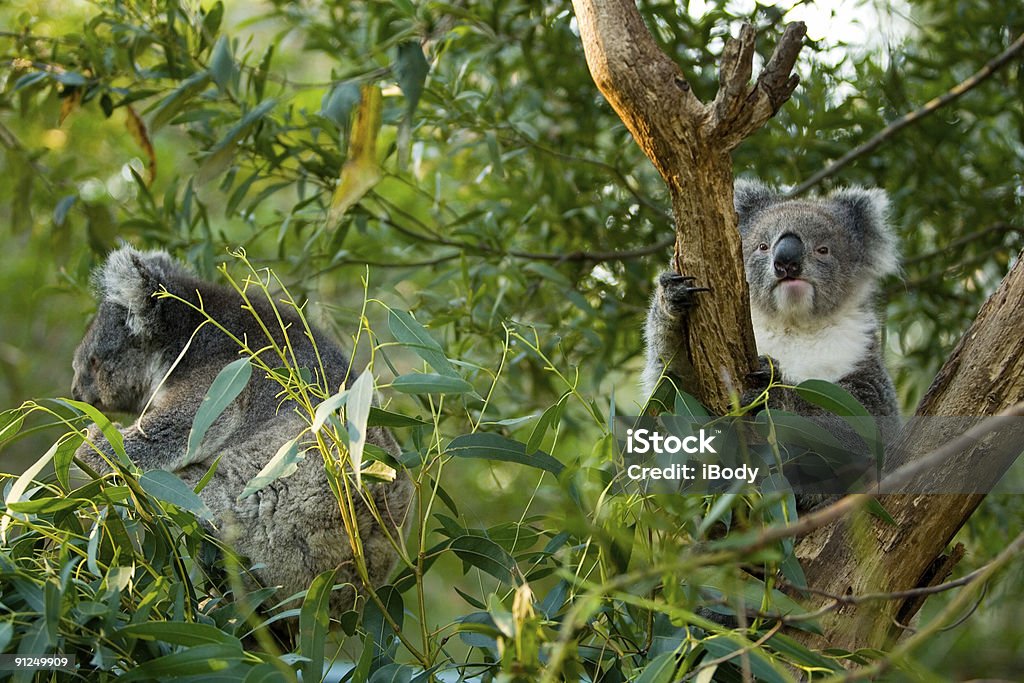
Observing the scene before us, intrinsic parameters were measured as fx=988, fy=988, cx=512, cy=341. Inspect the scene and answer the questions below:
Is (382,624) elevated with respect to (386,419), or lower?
lower

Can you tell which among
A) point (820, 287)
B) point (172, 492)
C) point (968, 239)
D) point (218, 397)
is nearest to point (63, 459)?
point (172, 492)

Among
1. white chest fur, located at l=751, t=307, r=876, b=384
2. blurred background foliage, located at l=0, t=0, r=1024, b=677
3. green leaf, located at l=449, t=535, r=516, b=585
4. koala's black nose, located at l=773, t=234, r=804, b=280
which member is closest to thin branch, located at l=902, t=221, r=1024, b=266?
blurred background foliage, located at l=0, t=0, r=1024, b=677

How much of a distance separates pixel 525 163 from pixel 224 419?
196 cm

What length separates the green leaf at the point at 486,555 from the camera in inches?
72.9

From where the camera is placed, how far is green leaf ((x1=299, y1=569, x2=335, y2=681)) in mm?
1626

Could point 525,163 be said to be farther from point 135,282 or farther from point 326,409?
point 326,409

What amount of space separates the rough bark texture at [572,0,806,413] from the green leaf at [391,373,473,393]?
53 cm

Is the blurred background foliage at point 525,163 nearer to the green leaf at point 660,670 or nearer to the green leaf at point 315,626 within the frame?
the green leaf at point 315,626

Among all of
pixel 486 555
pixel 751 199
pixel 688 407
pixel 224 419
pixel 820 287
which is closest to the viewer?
pixel 486 555

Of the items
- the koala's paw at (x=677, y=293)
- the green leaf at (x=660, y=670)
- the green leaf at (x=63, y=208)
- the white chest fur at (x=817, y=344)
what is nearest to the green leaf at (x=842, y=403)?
the koala's paw at (x=677, y=293)

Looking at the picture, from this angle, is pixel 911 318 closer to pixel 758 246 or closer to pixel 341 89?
pixel 758 246

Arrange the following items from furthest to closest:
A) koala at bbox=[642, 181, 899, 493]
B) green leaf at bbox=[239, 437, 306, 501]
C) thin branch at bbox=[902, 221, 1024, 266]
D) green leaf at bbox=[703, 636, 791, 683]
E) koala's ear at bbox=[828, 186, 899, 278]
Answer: thin branch at bbox=[902, 221, 1024, 266] < koala's ear at bbox=[828, 186, 899, 278] < koala at bbox=[642, 181, 899, 493] < green leaf at bbox=[239, 437, 306, 501] < green leaf at bbox=[703, 636, 791, 683]

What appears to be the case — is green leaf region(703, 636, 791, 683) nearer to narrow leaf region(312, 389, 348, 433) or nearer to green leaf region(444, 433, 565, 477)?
green leaf region(444, 433, 565, 477)

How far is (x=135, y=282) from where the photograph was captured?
9.84 feet
